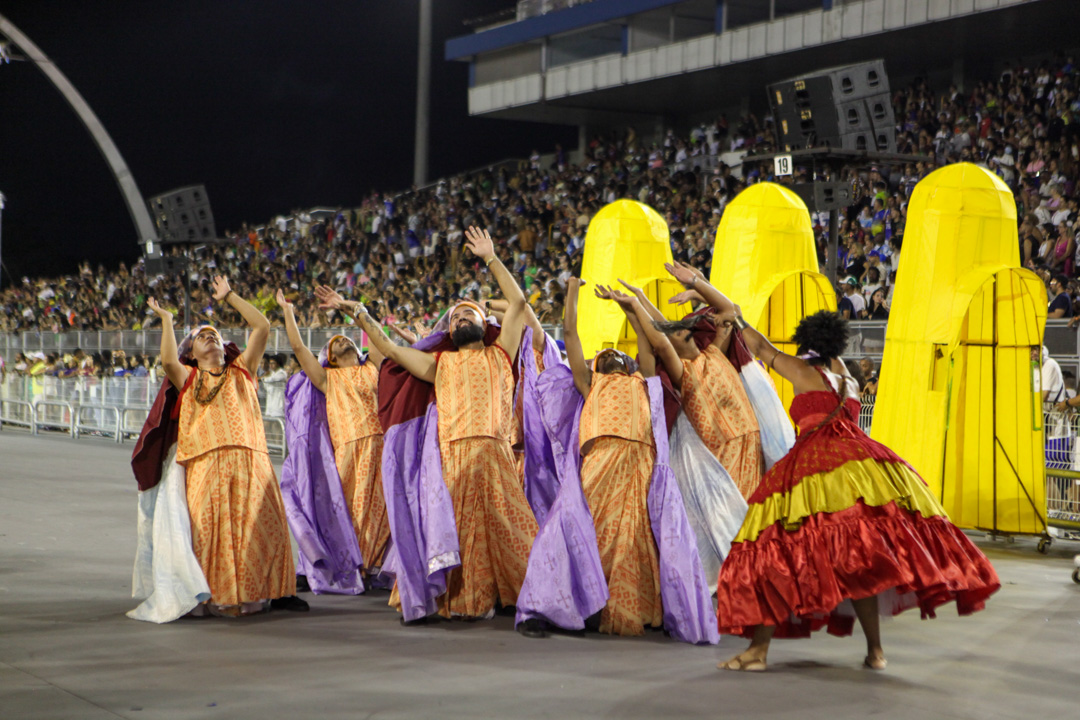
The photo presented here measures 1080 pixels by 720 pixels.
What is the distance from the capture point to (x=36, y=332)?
84.8ft

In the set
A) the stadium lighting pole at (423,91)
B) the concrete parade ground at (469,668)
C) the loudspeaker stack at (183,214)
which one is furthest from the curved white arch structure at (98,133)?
the concrete parade ground at (469,668)

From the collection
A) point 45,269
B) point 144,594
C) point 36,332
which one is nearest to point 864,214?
point 144,594

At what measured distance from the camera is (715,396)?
6934 mm

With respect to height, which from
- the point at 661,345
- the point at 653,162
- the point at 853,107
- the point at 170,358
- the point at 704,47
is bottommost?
the point at 170,358

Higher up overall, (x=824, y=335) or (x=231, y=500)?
(x=824, y=335)

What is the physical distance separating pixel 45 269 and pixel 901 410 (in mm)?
51344

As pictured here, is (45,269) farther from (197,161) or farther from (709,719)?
(709,719)

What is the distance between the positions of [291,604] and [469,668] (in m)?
1.92

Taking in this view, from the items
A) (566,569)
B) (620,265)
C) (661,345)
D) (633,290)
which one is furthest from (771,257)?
(566,569)

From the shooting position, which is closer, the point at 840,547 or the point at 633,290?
the point at 840,547

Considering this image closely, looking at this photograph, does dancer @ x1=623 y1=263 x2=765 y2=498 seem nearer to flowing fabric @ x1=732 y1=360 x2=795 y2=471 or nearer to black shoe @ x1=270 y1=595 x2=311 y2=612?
flowing fabric @ x1=732 y1=360 x2=795 y2=471

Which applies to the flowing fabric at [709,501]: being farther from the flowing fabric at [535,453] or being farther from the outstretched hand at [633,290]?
the outstretched hand at [633,290]

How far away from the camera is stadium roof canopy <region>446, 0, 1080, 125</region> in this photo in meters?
20.3

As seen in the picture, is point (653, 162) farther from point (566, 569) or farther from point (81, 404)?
point (566, 569)
